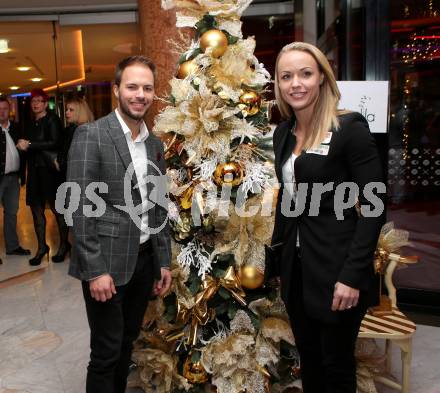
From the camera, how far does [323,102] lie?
1.67 meters

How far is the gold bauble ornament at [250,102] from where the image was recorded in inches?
85.4

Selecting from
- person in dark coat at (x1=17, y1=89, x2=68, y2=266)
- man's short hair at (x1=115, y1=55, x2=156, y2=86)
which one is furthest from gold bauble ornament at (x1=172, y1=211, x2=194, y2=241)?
person in dark coat at (x1=17, y1=89, x2=68, y2=266)

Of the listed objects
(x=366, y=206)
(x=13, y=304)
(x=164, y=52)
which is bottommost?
(x=13, y=304)

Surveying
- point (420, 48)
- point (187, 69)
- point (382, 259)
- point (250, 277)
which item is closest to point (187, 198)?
point (250, 277)

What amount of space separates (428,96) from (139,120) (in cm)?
256

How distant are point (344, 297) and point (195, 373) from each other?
3.25 feet

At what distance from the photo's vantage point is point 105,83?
798 centimetres

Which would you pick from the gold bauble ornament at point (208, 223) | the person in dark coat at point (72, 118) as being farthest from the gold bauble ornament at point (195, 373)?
the person in dark coat at point (72, 118)

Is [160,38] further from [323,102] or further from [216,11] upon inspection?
[323,102]

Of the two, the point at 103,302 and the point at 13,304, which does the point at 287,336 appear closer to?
the point at 103,302

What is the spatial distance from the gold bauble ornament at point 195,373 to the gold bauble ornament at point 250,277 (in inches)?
16.6

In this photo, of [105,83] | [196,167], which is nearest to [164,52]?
[196,167]

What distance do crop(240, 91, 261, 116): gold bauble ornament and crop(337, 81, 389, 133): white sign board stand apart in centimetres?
86

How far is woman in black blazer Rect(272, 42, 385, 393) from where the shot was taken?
1562 mm
